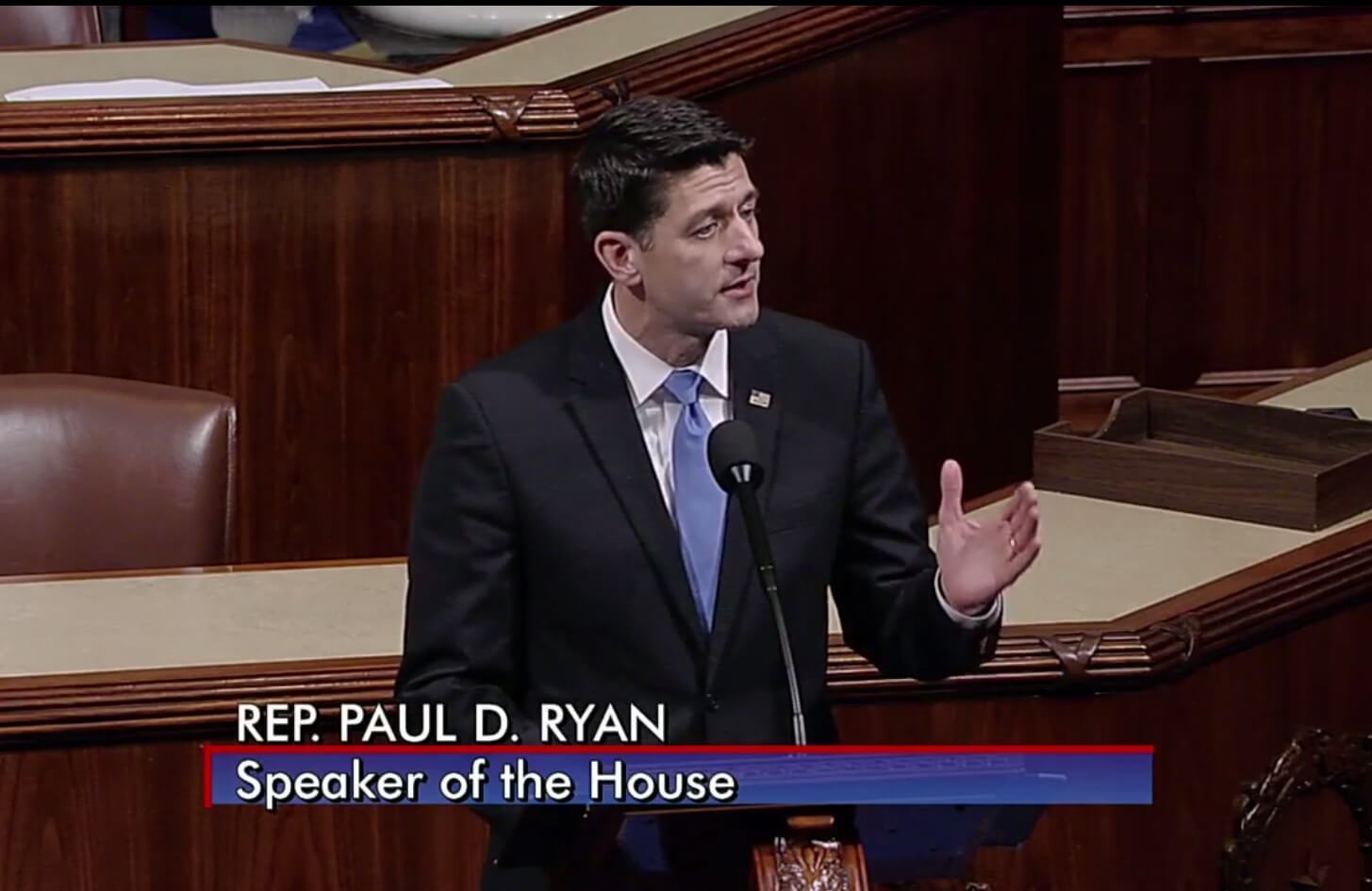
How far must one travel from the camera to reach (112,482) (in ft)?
9.91

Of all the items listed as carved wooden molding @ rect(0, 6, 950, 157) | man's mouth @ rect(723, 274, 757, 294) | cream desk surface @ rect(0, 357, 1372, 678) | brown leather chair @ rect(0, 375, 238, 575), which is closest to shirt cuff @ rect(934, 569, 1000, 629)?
man's mouth @ rect(723, 274, 757, 294)

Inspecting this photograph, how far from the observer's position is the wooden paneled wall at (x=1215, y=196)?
5.36 meters

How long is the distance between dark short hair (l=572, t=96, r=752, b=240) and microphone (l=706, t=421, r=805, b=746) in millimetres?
Answer: 190

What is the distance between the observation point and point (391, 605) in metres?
2.82

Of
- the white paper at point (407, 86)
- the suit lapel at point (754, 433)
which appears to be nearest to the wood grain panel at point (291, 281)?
the white paper at point (407, 86)

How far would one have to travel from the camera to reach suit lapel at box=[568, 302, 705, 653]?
2115 mm

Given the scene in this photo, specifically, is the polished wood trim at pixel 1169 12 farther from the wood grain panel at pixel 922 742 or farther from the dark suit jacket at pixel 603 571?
the dark suit jacket at pixel 603 571

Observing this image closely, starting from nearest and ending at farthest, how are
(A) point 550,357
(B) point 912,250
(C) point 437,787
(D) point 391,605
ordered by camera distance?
(C) point 437,787
(A) point 550,357
(D) point 391,605
(B) point 912,250

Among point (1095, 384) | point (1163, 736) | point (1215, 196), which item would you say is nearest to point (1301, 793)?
point (1163, 736)

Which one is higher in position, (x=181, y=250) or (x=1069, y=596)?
(x=181, y=250)

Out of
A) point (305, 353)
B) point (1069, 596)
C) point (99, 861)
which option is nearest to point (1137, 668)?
point (1069, 596)

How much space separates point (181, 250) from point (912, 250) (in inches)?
44.6

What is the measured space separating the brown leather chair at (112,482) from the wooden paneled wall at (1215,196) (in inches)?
107

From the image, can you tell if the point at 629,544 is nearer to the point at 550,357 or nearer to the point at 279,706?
the point at 550,357
